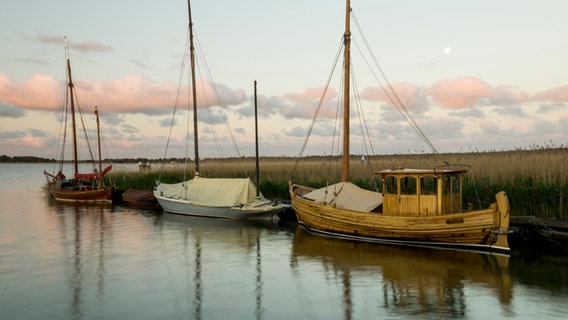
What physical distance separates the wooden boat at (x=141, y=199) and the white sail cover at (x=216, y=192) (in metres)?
5.33

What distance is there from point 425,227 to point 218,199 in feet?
55.7

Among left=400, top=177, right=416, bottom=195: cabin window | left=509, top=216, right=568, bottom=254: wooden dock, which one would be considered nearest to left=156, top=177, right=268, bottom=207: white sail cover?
left=400, top=177, right=416, bottom=195: cabin window

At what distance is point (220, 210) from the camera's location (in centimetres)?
3356

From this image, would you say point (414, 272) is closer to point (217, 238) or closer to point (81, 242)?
point (217, 238)

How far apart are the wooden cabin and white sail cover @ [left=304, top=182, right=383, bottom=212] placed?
1681 millimetres

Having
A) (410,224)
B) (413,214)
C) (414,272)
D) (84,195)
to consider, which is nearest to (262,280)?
(414,272)

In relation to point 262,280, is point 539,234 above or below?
above

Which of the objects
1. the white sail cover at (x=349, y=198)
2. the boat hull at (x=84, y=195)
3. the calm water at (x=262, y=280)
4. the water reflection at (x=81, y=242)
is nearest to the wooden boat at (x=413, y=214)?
the white sail cover at (x=349, y=198)

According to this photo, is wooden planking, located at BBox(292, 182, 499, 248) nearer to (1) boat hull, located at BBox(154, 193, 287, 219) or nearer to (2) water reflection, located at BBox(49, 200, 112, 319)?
(1) boat hull, located at BBox(154, 193, 287, 219)

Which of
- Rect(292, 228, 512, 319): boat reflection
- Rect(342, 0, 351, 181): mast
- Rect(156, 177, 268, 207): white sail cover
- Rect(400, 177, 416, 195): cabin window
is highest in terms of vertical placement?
Rect(342, 0, 351, 181): mast

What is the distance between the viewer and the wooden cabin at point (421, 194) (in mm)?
20734

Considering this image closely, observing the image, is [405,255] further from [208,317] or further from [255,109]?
[255,109]

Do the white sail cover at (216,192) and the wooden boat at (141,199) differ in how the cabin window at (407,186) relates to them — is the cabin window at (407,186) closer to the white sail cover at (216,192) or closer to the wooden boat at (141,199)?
the white sail cover at (216,192)

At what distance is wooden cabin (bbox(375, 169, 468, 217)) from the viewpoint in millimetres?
A: 20734
